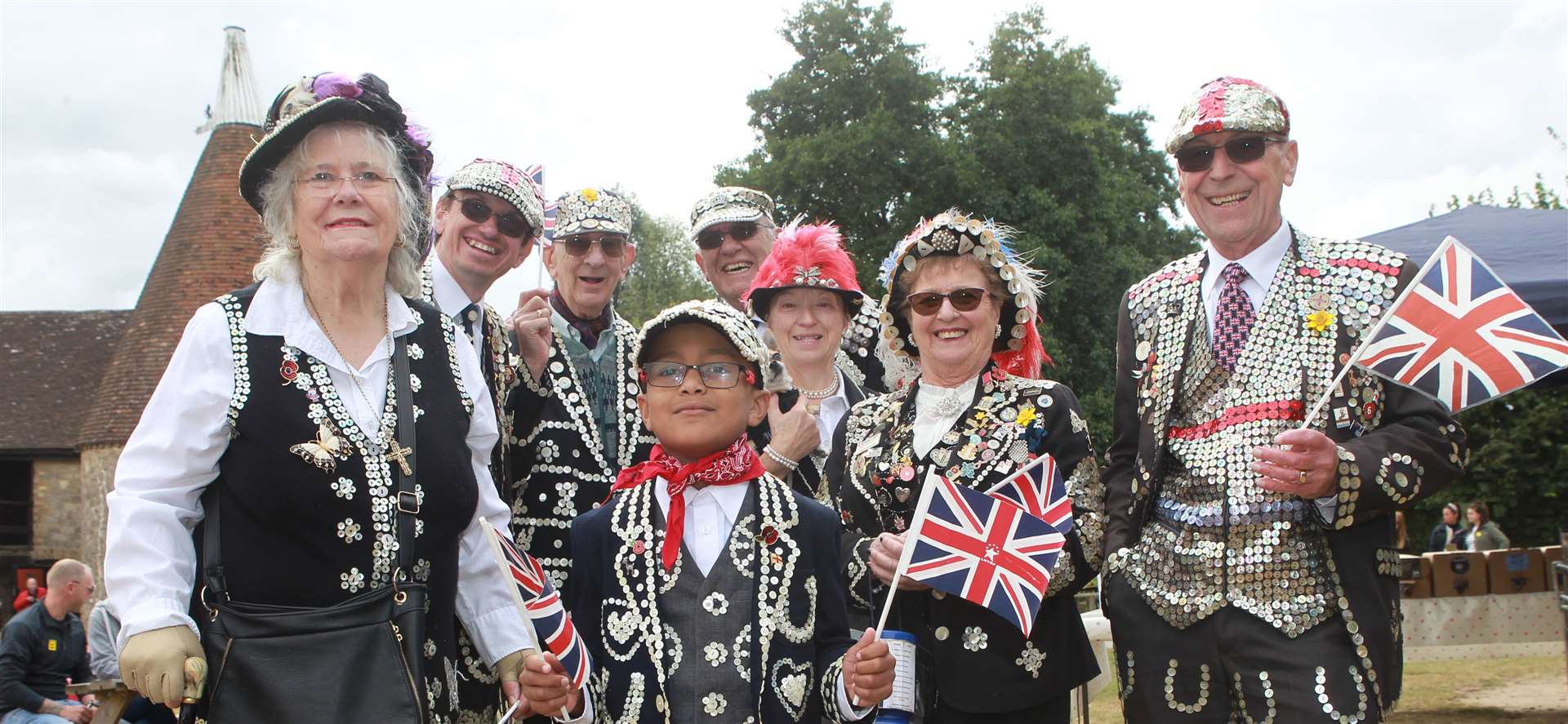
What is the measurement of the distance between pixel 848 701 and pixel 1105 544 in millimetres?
1077

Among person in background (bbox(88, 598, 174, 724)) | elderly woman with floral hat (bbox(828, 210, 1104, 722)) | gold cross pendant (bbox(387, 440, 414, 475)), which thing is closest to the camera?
gold cross pendant (bbox(387, 440, 414, 475))

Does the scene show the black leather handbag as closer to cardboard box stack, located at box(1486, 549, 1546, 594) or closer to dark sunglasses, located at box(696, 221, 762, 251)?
dark sunglasses, located at box(696, 221, 762, 251)

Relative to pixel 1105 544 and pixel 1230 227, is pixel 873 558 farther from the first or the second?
pixel 1230 227

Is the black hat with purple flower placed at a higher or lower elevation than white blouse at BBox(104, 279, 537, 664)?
higher

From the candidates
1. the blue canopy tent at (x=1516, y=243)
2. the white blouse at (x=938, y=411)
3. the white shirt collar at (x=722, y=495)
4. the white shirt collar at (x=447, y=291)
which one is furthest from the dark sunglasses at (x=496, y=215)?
the blue canopy tent at (x=1516, y=243)

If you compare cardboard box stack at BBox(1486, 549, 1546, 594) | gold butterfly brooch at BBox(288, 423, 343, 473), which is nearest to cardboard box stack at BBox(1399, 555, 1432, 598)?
cardboard box stack at BBox(1486, 549, 1546, 594)

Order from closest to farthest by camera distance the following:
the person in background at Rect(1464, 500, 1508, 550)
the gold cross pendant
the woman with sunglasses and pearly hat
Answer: the woman with sunglasses and pearly hat < the gold cross pendant < the person in background at Rect(1464, 500, 1508, 550)

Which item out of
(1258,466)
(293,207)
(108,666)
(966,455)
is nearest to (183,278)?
(108,666)

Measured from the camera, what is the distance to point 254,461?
2773 mm

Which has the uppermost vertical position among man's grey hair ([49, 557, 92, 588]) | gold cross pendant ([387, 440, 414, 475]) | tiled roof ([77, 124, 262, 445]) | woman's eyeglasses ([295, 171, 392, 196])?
tiled roof ([77, 124, 262, 445])

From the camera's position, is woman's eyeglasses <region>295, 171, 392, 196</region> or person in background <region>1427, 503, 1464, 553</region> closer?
woman's eyeglasses <region>295, 171, 392, 196</region>

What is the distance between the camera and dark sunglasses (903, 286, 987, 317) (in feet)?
12.6

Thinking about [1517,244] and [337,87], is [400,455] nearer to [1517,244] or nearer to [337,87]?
[337,87]

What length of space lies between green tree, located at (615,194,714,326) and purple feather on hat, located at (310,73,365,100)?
3995 cm
